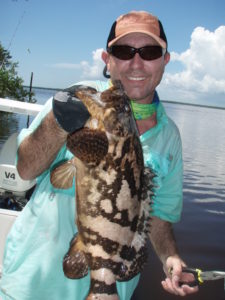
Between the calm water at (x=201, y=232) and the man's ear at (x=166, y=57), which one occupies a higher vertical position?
the man's ear at (x=166, y=57)

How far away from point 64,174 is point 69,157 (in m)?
0.37

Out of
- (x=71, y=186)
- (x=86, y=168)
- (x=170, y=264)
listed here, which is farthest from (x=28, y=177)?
(x=170, y=264)

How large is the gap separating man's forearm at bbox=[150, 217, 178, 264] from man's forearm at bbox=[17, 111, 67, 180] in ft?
5.38

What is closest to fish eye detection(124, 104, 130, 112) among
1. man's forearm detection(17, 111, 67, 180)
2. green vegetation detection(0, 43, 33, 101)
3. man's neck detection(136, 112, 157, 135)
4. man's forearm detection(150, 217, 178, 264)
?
man's forearm detection(17, 111, 67, 180)

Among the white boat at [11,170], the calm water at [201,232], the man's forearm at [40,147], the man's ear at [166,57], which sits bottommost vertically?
the calm water at [201,232]

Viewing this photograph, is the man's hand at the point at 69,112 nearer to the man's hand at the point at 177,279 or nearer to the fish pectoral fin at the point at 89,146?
the fish pectoral fin at the point at 89,146

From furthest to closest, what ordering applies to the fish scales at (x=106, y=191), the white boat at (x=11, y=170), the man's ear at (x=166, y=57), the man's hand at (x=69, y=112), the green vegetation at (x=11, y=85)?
the green vegetation at (x=11, y=85) < the white boat at (x=11, y=170) < the man's ear at (x=166, y=57) < the fish scales at (x=106, y=191) < the man's hand at (x=69, y=112)

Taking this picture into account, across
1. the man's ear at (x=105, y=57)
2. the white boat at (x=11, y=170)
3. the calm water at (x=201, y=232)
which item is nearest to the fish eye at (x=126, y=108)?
the man's ear at (x=105, y=57)

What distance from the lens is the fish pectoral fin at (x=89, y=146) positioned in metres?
2.45

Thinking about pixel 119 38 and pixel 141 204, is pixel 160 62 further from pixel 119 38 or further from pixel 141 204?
pixel 141 204

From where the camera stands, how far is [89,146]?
244cm

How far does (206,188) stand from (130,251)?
15593mm

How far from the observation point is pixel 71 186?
284 cm

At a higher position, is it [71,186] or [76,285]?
[71,186]
